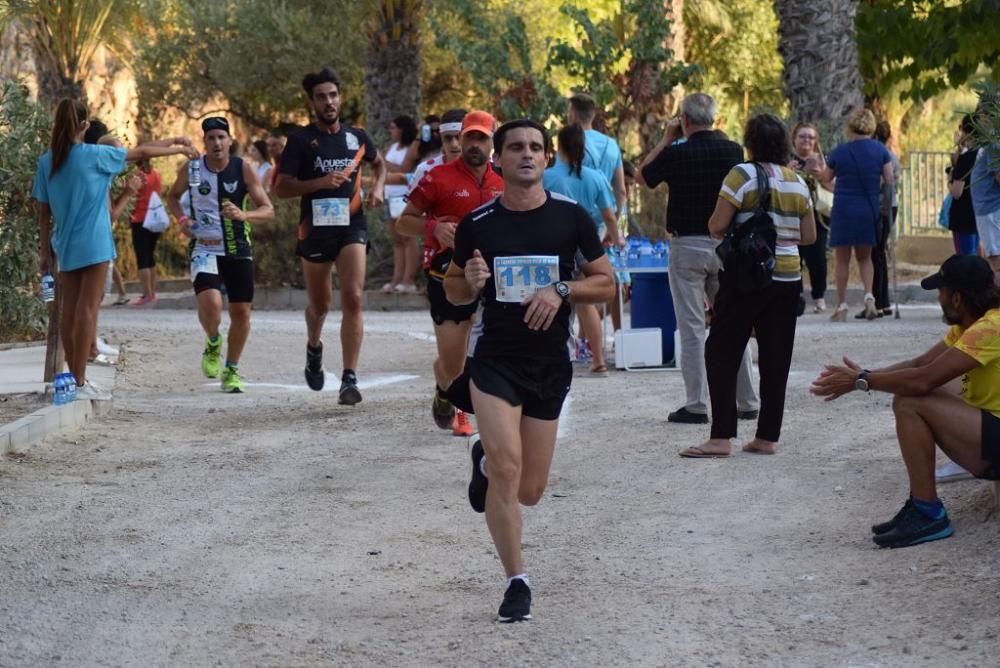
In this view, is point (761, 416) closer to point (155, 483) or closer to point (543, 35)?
point (155, 483)

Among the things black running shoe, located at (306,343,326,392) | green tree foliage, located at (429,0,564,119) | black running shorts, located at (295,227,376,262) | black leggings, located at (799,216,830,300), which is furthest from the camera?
green tree foliage, located at (429,0,564,119)

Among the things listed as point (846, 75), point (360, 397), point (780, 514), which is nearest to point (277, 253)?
point (846, 75)

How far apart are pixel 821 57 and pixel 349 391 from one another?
37.1 feet

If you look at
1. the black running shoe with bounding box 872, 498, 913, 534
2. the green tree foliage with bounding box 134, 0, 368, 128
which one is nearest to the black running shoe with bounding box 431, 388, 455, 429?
the black running shoe with bounding box 872, 498, 913, 534

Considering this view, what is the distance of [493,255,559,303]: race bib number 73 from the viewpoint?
6.20 m

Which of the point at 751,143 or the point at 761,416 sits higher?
the point at 751,143

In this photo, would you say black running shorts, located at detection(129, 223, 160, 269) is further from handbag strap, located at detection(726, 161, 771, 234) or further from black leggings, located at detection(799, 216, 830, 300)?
handbag strap, located at detection(726, 161, 771, 234)

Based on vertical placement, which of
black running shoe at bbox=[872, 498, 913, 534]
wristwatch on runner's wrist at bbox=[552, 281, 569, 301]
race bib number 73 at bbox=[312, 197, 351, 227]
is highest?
race bib number 73 at bbox=[312, 197, 351, 227]

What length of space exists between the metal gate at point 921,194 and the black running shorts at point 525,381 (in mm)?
18244

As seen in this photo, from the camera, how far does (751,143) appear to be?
360 inches

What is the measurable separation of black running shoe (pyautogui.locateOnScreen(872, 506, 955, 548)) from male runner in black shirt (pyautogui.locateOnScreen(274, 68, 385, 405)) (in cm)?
507

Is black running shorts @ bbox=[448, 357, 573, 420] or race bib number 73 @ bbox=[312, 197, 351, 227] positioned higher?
race bib number 73 @ bbox=[312, 197, 351, 227]

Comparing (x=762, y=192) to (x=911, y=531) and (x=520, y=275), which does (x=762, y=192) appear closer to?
(x=911, y=531)

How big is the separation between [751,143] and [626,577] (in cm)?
324
